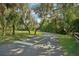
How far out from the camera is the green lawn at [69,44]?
2.27m

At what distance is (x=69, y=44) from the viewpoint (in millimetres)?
2293

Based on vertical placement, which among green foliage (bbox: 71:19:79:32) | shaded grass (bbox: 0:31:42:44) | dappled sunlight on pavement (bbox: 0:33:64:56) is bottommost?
dappled sunlight on pavement (bbox: 0:33:64:56)

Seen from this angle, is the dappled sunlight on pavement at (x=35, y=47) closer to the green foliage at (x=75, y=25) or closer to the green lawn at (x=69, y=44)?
the green lawn at (x=69, y=44)

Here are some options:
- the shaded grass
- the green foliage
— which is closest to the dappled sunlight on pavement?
the shaded grass

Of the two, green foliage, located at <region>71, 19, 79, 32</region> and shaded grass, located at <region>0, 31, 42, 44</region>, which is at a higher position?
green foliage, located at <region>71, 19, 79, 32</region>

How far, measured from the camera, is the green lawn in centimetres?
227

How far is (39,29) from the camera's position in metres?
2.31

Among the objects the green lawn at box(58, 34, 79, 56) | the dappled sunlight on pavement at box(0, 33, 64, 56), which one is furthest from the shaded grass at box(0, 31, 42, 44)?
the green lawn at box(58, 34, 79, 56)

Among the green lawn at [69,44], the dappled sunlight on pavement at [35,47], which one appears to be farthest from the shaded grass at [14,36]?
the green lawn at [69,44]

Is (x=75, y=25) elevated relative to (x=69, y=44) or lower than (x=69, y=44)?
elevated

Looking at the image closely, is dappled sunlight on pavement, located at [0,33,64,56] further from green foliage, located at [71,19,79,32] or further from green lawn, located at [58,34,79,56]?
green foliage, located at [71,19,79,32]

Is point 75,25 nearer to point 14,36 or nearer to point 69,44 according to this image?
point 69,44

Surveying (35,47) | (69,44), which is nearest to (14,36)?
(35,47)

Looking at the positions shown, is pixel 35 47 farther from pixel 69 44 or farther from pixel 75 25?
pixel 75 25
